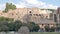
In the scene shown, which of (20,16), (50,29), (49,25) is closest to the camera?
(50,29)

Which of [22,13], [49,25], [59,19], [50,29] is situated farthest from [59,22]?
[22,13]

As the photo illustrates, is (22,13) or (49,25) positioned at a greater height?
(22,13)

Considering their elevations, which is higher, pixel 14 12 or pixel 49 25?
pixel 14 12

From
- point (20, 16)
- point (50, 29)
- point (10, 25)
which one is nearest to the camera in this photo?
point (10, 25)

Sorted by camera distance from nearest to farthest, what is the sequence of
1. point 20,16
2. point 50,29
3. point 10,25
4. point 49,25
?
point 10,25 → point 50,29 → point 49,25 → point 20,16

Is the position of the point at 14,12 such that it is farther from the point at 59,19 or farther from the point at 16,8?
the point at 59,19

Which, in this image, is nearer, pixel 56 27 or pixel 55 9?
pixel 56 27

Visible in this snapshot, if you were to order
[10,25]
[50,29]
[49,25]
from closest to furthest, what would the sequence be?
1. [10,25]
2. [50,29]
3. [49,25]

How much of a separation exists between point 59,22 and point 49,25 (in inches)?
46.9

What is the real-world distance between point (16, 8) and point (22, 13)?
0.82 metres

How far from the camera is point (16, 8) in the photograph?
15.4 m

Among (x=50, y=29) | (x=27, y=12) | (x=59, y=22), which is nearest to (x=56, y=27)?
(x=50, y=29)

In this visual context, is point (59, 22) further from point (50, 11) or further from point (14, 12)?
point (14, 12)

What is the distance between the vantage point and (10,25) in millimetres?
11797
